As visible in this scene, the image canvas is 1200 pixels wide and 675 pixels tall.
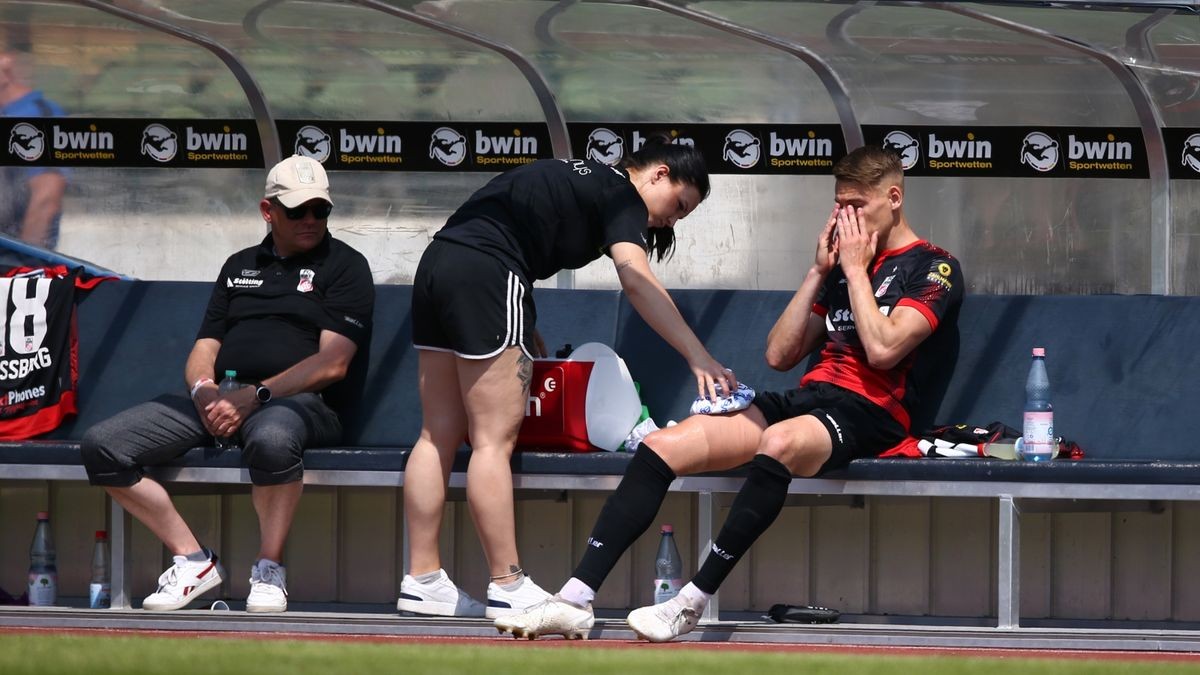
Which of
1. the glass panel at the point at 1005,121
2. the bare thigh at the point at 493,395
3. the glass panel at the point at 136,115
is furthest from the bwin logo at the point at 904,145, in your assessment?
the bare thigh at the point at 493,395

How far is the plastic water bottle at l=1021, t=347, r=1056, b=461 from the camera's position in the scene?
4.89 metres

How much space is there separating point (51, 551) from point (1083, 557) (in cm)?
335

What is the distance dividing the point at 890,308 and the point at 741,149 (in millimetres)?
3620

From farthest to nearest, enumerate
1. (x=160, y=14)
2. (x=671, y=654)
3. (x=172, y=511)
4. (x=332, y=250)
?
(x=160, y=14) → (x=332, y=250) → (x=172, y=511) → (x=671, y=654)

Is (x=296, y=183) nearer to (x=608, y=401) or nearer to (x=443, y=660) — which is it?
(x=608, y=401)

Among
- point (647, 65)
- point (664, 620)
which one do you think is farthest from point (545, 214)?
point (647, 65)

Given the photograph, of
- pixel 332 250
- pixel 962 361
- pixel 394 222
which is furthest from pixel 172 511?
pixel 394 222

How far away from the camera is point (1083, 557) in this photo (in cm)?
533

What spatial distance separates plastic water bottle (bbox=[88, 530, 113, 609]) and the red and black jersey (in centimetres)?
234

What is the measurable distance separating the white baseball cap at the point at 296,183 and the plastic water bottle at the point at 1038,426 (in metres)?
2.24

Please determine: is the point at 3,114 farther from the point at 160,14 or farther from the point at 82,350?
the point at 82,350

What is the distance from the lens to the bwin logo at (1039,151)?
8.47 m

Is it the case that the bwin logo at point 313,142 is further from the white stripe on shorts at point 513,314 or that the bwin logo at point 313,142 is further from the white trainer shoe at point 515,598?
the white trainer shoe at point 515,598

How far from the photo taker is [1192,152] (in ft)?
26.5
